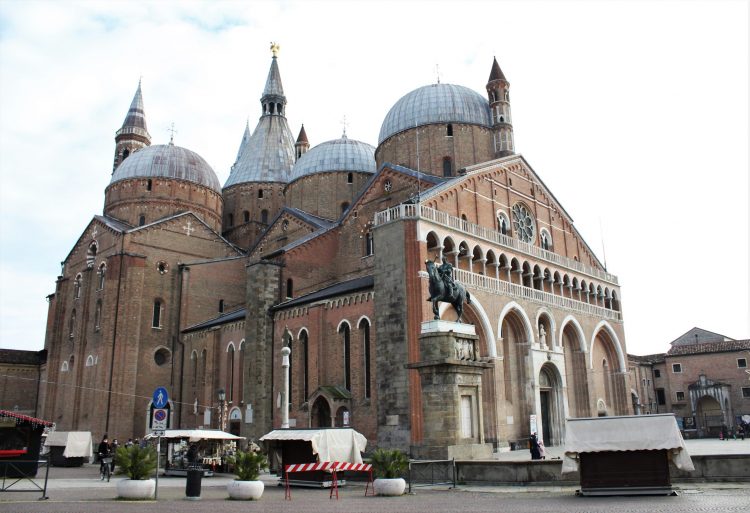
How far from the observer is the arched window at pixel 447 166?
38309 millimetres

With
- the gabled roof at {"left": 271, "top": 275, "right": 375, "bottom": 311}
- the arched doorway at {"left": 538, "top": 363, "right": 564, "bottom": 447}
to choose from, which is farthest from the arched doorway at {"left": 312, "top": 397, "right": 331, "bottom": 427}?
the arched doorway at {"left": 538, "top": 363, "right": 564, "bottom": 447}

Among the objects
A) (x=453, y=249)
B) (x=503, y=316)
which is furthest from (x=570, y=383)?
(x=453, y=249)

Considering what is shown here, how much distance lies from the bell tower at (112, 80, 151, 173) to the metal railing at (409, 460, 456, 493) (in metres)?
53.2

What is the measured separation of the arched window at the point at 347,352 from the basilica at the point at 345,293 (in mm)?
99

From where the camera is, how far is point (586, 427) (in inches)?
550

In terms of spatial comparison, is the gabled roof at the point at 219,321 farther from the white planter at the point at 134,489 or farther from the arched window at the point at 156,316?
the white planter at the point at 134,489

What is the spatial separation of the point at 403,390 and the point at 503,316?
7.55 meters

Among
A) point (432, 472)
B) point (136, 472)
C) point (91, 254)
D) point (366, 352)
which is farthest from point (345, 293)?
point (91, 254)

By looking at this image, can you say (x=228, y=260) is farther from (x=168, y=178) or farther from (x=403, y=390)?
(x=403, y=390)

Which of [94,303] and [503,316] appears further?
[94,303]

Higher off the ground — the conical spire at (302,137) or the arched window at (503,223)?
the conical spire at (302,137)

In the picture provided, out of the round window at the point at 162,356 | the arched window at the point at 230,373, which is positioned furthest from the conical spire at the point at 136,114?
the arched window at the point at 230,373

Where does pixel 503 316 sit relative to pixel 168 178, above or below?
below

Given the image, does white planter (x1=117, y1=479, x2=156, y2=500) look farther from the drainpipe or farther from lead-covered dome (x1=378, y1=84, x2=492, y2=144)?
lead-covered dome (x1=378, y1=84, x2=492, y2=144)
